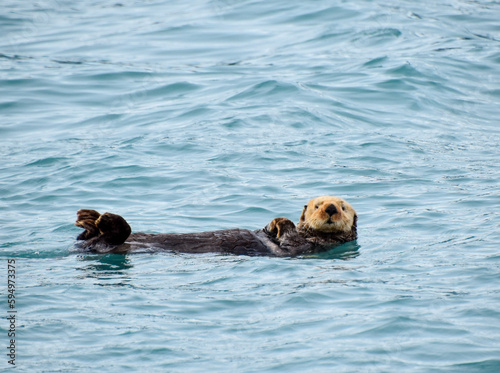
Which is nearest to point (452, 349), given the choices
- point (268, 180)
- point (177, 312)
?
point (177, 312)

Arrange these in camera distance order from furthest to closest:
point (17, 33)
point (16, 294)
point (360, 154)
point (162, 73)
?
point (17, 33) → point (162, 73) → point (360, 154) → point (16, 294)

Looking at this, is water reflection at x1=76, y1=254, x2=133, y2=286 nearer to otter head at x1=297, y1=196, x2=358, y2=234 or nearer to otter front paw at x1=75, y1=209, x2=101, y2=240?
otter front paw at x1=75, y1=209, x2=101, y2=240

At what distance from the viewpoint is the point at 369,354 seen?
403cm

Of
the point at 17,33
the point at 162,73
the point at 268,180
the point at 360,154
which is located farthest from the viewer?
the point at 17,33

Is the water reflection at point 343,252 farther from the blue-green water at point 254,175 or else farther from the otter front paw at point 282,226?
the otter front paw at point 282,226

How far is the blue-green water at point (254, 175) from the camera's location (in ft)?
14.0

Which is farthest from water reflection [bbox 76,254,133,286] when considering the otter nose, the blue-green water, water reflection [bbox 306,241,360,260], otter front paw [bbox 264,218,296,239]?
the otter nose

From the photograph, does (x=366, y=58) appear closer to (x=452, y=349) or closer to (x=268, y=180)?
(x=268, y=180)

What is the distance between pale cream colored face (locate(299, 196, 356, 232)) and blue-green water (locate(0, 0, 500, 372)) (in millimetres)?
277

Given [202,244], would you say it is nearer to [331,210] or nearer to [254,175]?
[331,210]

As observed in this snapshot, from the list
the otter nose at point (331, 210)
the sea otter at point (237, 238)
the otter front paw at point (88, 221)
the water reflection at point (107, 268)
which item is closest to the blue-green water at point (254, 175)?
the water reflection at point (107, 268)

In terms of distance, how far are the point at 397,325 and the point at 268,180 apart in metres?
4.31

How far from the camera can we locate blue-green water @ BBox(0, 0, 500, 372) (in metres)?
4.25

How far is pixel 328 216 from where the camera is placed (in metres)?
6.08
